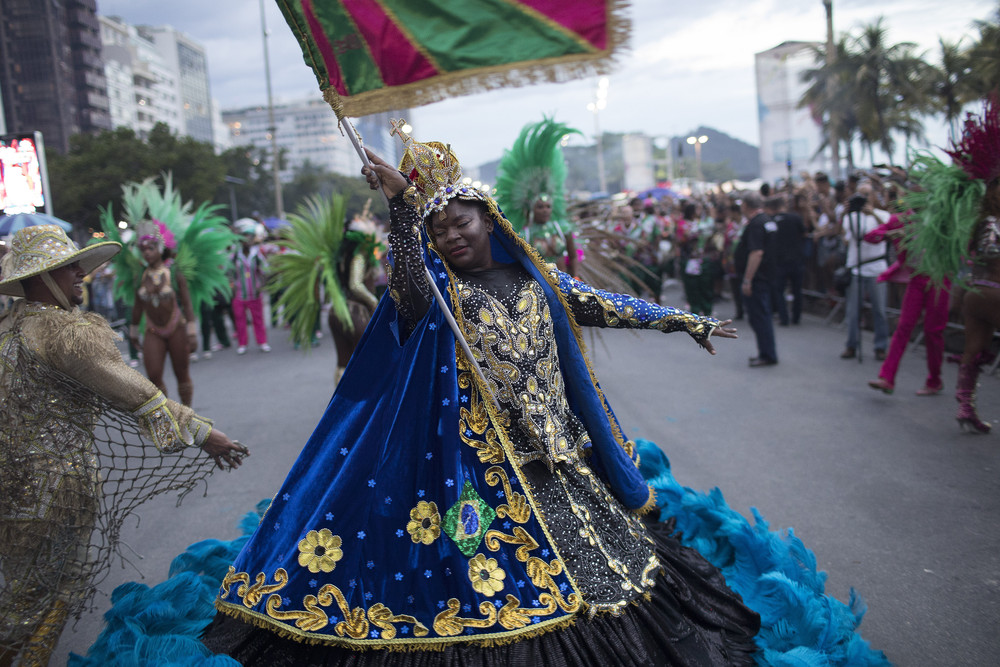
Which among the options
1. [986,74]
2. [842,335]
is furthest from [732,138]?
[842,335]

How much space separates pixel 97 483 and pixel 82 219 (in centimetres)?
3172

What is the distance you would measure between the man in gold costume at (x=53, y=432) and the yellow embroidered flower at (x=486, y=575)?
1035 mm

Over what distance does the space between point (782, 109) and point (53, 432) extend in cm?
2867

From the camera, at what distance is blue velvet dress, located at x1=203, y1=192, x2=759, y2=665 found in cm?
243

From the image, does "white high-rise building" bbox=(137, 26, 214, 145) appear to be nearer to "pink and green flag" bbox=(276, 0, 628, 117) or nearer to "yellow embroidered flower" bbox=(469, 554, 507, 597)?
"pink and green flag" bbox=(276, 0, 628, 117)

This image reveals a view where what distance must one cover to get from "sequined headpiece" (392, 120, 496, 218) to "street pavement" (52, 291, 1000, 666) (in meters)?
2.53

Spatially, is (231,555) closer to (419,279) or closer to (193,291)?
(419,279)

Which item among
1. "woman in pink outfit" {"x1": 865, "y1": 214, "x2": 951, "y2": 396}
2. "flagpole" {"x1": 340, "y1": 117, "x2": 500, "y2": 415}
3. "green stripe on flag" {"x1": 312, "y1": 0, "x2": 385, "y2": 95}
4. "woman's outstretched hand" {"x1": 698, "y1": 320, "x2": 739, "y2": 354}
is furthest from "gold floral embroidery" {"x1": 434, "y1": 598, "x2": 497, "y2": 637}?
"woman in pink outfit" {"x1": 865, "y1": 214, "x2": 951, "y2": 396}

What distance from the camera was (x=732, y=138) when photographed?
116 m

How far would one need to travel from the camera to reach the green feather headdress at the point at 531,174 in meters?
6.81

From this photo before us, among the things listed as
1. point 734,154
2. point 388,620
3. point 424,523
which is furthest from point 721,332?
point 734,154

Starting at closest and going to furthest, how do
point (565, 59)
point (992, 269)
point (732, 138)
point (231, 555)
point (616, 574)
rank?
point (565, 59), point (616, 574), point (231, 555), point (992, 269), point (732, 138)

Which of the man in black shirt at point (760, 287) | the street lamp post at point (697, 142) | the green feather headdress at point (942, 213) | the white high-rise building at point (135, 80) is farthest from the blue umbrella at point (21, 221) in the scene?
the white high-rise building at point (135, 80)

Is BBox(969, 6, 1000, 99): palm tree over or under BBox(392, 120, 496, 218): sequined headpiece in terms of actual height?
over
